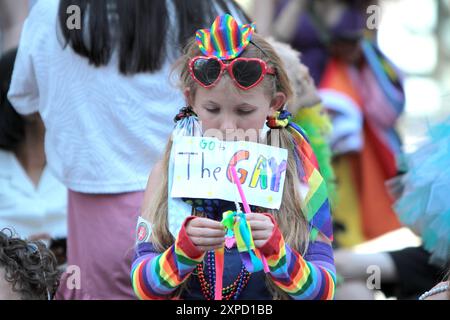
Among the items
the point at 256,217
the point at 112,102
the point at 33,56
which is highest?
the point at 33,56

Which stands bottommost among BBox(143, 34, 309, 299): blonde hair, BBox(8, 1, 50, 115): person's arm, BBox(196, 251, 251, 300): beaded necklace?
BBox(196, 251, 251, 300): beaded necklace

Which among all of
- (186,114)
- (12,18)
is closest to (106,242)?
(186,114)

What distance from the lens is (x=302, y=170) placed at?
275 cm

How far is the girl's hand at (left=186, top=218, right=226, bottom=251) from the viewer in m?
2.48

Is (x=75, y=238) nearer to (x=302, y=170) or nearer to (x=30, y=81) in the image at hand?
(x=30, y=81)

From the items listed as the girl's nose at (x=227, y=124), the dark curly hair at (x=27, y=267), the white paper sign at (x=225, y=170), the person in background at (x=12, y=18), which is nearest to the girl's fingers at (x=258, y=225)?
the white paper sign at (x=225, y=170)

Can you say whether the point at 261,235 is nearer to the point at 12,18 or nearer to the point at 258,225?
→ the point at 258,225

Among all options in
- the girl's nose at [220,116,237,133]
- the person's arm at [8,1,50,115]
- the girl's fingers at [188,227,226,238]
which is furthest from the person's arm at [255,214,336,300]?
the person's arm at [8,1,50,115]

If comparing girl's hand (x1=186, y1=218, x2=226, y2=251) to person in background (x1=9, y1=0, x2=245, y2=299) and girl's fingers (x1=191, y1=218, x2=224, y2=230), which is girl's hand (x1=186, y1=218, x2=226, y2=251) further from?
person in background (x1=9, y1=0, x2=245, y2=299)

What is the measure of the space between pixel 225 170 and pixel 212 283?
0.37 meters

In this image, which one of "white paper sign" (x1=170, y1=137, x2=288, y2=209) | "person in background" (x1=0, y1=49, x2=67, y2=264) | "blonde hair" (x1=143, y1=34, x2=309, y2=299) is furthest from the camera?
"person in background" (x1=0, y1=49, x2=67, y2=264)

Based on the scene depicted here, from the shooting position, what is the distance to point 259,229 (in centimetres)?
249
